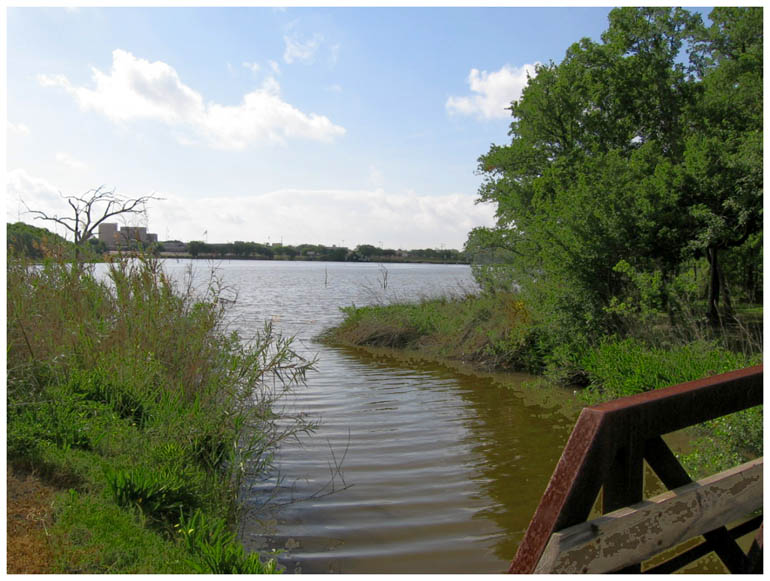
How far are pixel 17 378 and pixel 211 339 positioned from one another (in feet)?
8.34

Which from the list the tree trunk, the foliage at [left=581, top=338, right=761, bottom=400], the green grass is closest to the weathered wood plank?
the foliage at [left=581, top=338, right=761, bottom=400]

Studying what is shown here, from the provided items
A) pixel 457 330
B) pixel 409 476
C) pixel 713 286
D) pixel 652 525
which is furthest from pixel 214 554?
pixel 713 286

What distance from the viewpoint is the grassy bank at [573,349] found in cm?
659

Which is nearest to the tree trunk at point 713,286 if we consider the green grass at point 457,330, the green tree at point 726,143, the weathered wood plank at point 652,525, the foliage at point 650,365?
the green tree at point 726,143

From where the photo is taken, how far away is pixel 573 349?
1291cm

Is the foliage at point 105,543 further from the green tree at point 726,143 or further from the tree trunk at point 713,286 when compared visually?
the tree trunk at point 713,286

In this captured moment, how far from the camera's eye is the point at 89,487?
482 cm

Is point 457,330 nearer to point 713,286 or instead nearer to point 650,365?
point 713,286

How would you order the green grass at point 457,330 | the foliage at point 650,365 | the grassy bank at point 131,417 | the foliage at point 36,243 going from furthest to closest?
1. the green grass at point 457,330
2. the foliage at point 650,365
3. the foliage at point 36,243
4. the grassy bank at point 131,417

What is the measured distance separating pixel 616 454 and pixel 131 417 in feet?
17.7

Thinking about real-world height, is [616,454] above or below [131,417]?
above

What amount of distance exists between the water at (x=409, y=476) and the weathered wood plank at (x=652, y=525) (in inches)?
122

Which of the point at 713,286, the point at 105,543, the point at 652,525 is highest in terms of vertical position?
the point at 713,286

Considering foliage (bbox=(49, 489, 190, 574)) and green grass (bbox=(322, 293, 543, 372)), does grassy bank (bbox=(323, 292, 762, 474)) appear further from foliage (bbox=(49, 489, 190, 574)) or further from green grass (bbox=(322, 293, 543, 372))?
foliage (bbox=(49, 489, 190, 574))
